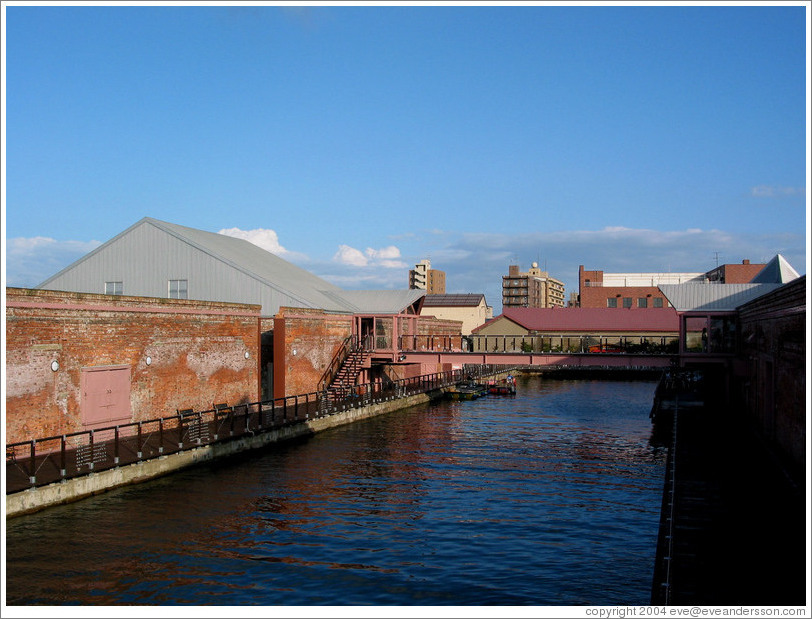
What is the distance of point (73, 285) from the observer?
51812mm

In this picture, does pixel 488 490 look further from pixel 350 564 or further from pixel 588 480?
pixel 350 564

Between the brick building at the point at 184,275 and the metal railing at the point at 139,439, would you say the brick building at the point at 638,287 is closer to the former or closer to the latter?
the brick building at the point at 184,275

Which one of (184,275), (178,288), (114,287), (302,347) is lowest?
(302,347)

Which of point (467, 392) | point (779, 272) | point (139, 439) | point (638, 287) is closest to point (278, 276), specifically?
point (467, 392)

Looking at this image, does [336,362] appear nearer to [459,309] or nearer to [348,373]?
[348,373]

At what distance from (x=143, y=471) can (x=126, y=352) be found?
6.42m

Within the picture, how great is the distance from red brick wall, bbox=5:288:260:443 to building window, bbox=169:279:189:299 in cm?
1149

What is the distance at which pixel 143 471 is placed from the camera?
26.0 meters

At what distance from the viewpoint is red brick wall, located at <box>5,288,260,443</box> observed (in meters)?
25.4

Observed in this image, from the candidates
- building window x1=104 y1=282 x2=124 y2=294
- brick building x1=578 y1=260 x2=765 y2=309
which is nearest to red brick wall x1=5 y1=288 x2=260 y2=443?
building window x1=104 y1=282 x2=124 y2=294

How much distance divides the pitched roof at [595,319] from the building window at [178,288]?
187 feet

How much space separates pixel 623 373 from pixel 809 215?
8510 cm

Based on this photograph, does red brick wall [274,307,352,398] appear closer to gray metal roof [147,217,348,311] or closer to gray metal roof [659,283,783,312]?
gray metal roof [147,217,348,311]

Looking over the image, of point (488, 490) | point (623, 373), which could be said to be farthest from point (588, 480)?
point (623, 373)
